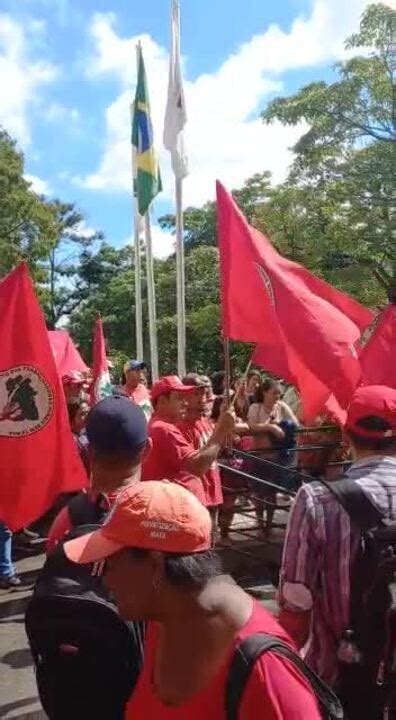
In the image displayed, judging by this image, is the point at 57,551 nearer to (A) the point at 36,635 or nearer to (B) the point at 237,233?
(A) the point at 36,635

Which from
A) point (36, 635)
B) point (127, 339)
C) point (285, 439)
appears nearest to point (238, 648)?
point (36, 635)

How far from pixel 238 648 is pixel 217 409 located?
Result: 6.97 meters

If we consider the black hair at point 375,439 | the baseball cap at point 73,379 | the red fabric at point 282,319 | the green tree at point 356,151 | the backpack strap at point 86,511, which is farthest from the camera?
the green tree at point 356,151

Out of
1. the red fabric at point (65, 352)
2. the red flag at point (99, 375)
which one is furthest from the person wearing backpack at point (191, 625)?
the red fabric at point (65, 352)

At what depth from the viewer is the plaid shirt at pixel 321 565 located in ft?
8.05

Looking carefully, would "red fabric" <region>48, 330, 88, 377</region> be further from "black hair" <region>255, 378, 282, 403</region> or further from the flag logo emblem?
the flag logo emblem

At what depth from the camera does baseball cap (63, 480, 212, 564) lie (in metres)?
1.57

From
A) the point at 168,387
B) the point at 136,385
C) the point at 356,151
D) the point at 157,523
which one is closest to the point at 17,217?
the point at 356,151

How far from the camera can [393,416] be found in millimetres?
2779

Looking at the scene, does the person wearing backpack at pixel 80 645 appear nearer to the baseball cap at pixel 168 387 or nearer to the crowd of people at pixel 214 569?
the crowd of people at pixel 214 569

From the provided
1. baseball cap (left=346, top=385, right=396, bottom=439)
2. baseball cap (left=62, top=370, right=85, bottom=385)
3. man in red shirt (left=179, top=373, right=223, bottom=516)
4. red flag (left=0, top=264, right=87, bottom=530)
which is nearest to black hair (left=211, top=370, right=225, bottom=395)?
baseball cap (left=62, top=370, right=85, bottom=385)

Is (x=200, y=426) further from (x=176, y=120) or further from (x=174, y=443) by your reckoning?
(x=176, y=120)

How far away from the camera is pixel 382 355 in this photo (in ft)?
16.9

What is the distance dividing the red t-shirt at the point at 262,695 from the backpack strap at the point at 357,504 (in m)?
0.96
